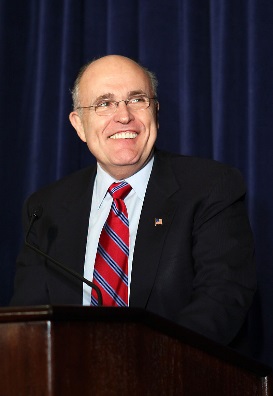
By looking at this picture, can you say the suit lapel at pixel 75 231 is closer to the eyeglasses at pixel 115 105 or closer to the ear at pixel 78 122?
the ear at pixel 78 122

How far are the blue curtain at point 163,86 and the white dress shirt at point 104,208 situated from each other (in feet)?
1.73

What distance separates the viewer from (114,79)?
2.84 metres

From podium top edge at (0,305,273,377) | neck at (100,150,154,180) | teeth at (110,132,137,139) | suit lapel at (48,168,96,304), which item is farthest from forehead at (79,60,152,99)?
podium top edge at (0,305,273,377)

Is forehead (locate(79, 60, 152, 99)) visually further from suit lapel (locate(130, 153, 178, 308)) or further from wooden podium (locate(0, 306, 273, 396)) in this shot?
wooden podium (locate(0, 306, 273, 396))

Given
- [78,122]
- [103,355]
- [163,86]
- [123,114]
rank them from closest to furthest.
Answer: [103,355], [123,114], [78,122], [163,86]

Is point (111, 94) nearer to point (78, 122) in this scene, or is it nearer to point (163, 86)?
point (78, 122)

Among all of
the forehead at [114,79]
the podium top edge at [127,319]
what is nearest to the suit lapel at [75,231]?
the forehead at [114,79]

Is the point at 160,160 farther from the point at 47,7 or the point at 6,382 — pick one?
the point at 6,382

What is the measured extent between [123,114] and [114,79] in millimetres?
156

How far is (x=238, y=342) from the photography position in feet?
8.19

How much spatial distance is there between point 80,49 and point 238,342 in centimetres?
173

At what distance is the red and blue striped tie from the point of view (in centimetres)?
258

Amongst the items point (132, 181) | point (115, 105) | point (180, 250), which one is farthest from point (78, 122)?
point (180, 250)

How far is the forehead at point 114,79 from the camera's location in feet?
9.25
